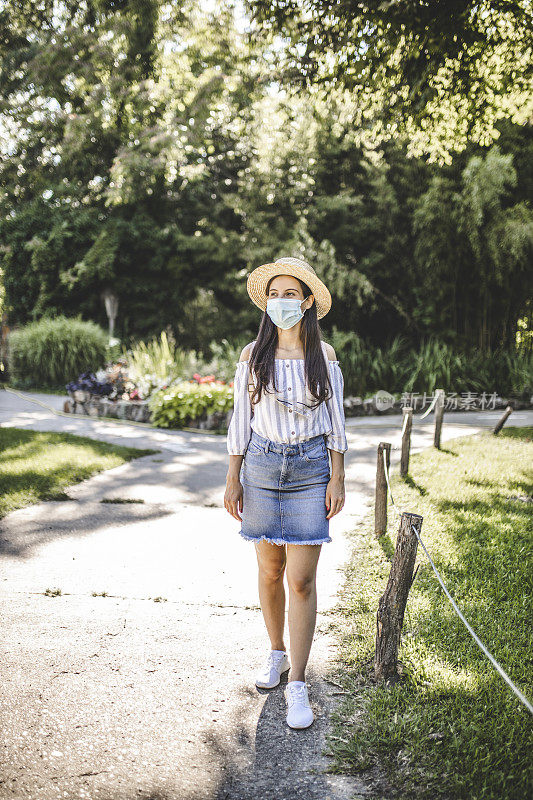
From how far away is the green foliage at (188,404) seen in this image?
9.75 metres

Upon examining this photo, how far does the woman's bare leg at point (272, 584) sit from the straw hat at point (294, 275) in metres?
1.11

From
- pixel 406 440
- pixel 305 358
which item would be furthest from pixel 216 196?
pixel 305 358

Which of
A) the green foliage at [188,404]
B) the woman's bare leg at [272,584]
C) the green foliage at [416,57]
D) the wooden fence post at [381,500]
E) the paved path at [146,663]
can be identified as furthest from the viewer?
the green foliage at [188,404]

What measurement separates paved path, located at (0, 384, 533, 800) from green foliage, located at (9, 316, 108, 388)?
943cm

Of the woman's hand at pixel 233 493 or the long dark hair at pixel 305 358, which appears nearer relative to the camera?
the long dark hair at pixel 305 358

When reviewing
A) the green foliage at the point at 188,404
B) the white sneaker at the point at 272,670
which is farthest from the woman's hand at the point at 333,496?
the green foliage at the point at 188,404

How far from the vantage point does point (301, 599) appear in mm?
2475

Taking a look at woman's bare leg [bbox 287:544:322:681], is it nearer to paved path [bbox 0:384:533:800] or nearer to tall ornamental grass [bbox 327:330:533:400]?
paved path [bbox 0:384:533:800]

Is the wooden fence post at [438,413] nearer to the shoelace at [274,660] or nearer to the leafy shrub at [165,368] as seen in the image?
the leafy shrub at [165,368]

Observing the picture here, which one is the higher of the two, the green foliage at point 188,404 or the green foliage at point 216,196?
the green foliage at point 216,196

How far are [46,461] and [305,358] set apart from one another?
4940 mm

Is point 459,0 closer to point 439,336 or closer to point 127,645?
point 127,645

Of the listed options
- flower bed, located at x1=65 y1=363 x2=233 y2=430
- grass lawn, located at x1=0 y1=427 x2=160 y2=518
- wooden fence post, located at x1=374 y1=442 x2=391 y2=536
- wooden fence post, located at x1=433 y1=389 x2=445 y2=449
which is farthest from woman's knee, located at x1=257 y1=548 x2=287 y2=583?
flower bed, located at x1=65 y1=363 x2=233 y2=430

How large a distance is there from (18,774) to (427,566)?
2842 millimetres
